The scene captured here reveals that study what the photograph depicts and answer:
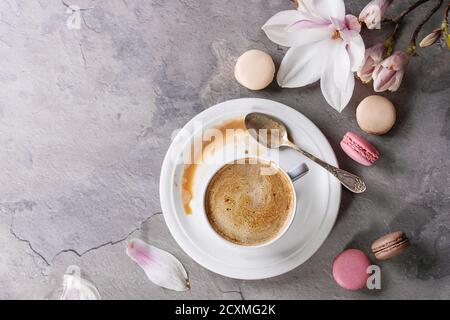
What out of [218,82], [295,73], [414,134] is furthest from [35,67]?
[414,134]

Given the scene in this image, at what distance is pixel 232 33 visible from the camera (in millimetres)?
1194

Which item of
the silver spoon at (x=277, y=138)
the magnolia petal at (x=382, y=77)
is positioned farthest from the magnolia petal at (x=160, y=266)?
the magnolia petal at (x=382, y=77)

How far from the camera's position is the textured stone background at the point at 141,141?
117 centimetres

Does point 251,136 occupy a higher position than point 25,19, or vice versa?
point 25,19

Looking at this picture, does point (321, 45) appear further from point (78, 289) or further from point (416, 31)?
point (78, 289)

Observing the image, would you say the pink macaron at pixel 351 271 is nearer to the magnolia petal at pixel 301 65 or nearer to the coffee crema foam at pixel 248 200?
the coffee crema foam at pixel 248 200

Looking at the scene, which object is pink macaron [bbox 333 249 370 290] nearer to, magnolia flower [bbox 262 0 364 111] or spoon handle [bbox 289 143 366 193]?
spoon handle [bbox 289 143 366 193]

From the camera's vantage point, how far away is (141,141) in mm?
1189

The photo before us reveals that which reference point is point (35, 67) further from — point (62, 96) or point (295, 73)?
point (295, 73)

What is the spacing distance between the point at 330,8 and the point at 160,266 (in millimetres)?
560

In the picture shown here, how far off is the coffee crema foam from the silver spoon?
45 millimetres

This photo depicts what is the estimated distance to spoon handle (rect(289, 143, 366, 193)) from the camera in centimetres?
109

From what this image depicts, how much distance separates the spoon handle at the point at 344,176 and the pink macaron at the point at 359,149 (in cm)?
5

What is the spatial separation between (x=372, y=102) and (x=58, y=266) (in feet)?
2.21
